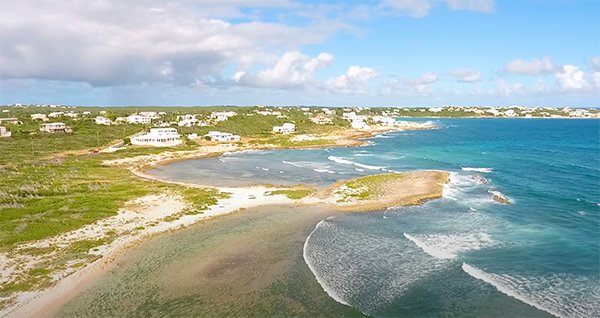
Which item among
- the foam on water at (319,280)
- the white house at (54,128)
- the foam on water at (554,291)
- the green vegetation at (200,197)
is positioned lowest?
the foam on water at (319,280)

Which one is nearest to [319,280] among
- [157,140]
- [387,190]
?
[387,190]

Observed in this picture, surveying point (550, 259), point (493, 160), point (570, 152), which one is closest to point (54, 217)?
point (550, 259)

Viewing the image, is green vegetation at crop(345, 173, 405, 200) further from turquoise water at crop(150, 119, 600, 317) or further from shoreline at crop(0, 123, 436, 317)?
turquoise water at crop(150, 119, 600, 317)

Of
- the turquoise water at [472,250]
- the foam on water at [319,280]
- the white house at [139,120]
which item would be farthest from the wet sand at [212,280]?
the white house at [139,120]

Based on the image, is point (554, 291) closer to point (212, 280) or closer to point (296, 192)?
point (212, 280)

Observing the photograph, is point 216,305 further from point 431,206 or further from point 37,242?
point 431,206

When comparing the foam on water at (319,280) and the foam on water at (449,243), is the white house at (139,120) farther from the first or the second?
the foam on water at (449,243)
